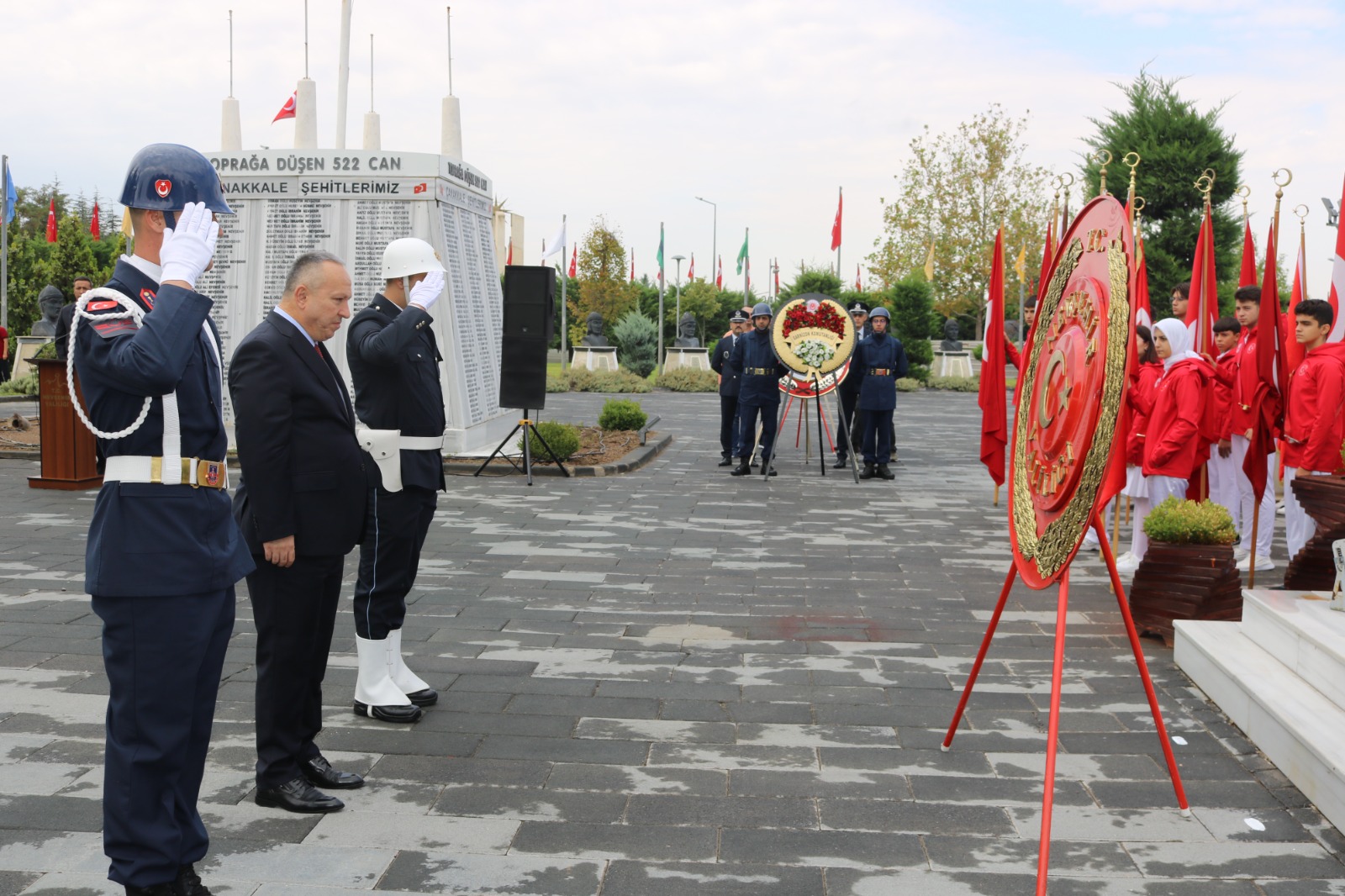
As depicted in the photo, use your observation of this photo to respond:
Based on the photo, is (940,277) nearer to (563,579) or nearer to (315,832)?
(563,579)

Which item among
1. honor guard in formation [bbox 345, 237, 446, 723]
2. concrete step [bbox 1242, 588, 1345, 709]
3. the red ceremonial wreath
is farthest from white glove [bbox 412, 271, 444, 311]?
the red ceremonial wreath

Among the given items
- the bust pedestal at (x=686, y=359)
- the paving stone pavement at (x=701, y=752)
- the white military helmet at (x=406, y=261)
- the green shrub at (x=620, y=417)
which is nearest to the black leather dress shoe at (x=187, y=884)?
the paving stone pavement at (x=701, y=752)

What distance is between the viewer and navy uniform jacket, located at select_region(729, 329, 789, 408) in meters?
14.0

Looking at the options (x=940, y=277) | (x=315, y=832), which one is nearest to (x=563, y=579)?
(x=315, y=832)

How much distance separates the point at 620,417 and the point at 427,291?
1178 centimetres

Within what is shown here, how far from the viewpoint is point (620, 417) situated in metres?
16.6

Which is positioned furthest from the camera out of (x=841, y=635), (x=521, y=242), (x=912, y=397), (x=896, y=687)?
(x=521, y=242)

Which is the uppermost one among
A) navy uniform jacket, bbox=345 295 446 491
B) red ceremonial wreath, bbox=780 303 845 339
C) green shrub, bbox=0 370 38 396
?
red ceremonial wreath, bbox=780 303 845 339

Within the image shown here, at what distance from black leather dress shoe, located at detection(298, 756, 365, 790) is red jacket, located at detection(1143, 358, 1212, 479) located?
579 centimetres

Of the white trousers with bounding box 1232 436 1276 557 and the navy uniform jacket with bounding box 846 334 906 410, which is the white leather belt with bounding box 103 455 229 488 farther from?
the navy uniform jacket with bounding box 846 334 906 410

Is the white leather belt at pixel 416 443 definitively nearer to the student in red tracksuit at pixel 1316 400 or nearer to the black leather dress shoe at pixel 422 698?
the black leather dress shoe at pixel 422 698

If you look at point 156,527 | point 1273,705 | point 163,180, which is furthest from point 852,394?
point 156,527

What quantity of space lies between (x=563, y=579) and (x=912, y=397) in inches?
932

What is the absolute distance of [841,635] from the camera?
21.0ft
